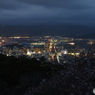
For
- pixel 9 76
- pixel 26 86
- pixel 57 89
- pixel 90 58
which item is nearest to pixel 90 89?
pixel 57 89

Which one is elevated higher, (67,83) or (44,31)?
(44,31)

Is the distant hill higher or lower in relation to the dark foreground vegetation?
higher

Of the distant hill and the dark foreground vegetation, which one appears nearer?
the dark foreground vegetation

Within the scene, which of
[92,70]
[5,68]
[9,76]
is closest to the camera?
[92,70]

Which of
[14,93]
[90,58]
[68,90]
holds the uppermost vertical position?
[90,58]

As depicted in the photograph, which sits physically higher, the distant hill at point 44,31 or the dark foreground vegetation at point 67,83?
the distant hill at point 44,31

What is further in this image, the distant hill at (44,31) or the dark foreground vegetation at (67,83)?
the distant hill at (44,31)

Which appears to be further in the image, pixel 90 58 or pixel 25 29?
pixel 25 29

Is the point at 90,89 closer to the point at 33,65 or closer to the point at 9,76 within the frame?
the point at 9,76

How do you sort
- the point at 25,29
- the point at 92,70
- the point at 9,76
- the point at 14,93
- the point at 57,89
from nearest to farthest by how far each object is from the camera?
the point at 57,89
the point at 92,70
the point at 14,93
the point at 9,76
the point at 25,29

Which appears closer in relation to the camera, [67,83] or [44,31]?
[67,83]

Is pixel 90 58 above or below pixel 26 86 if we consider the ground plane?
above
